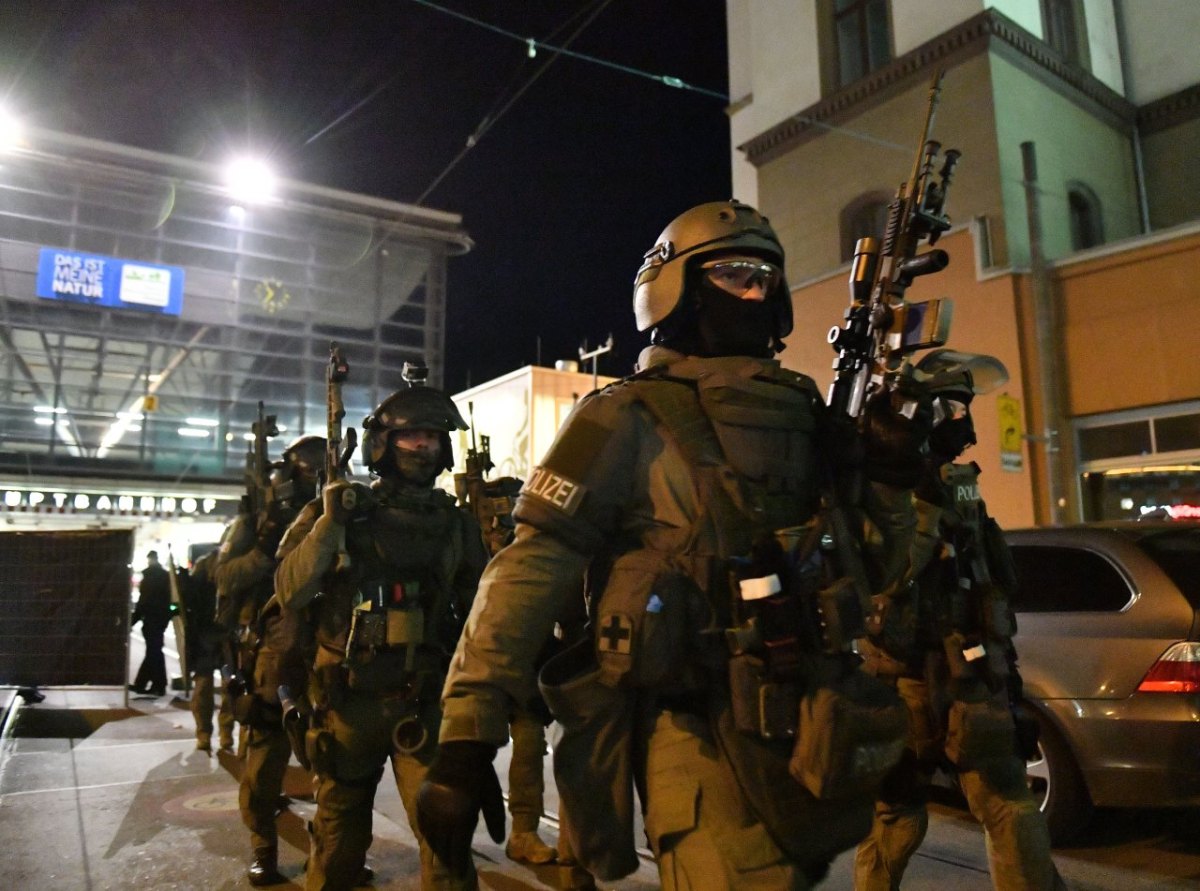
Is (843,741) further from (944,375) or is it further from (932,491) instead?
(932,491)

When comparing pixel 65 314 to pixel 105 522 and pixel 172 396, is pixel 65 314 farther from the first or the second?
pixel 105 522

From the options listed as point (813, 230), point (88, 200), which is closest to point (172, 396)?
point (88, 200)

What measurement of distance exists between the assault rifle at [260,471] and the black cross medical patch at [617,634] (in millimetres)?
4737

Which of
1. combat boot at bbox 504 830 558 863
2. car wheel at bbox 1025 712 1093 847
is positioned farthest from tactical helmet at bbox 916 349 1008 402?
combat boot at bbox 504 830 558 863

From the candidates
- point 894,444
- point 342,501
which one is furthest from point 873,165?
point 894,444

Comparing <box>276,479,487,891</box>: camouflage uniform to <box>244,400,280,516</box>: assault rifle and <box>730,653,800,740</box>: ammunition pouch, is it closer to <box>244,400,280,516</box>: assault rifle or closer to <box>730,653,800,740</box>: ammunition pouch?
<box>730,653,800,740</box>: ammunition pouch

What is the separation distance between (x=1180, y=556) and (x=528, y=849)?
3728 mm

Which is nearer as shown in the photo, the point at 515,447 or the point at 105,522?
the point at 515,447

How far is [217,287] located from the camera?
2341 centimetres

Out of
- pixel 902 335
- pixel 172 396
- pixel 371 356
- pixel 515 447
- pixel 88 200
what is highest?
pixel 88 200

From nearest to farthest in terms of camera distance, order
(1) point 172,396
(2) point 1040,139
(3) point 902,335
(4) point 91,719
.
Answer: (3) point 902,335 < (4) point 91,719 < (2) point 1040,139 < (1) point 172,396

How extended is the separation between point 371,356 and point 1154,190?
18803 mm

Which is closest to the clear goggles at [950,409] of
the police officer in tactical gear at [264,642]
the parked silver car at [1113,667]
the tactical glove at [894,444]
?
the tactical glove at [894,444]

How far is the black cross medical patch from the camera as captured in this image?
1.89m
